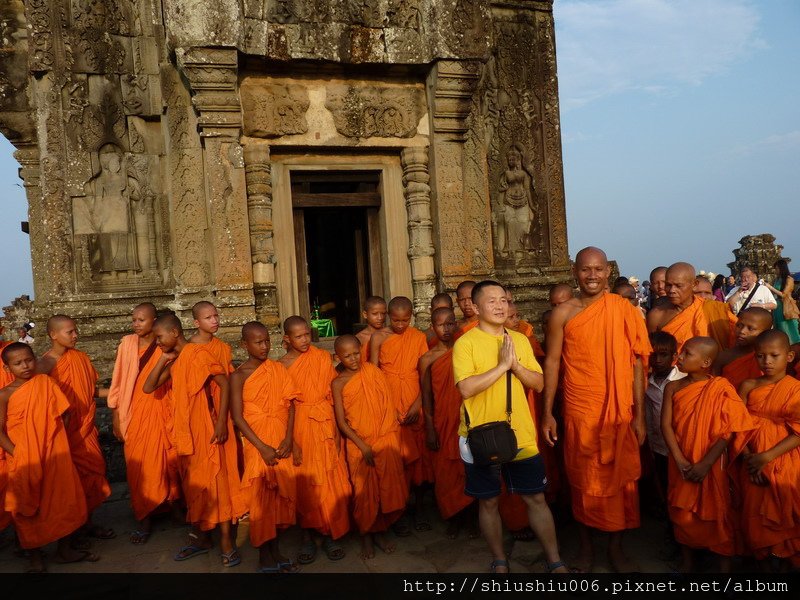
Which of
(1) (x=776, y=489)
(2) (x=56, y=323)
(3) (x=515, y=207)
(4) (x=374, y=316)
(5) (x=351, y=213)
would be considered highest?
(5) (x=351, y=213)

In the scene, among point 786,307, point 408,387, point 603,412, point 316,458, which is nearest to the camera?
point 603,412

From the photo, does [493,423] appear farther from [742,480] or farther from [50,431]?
[50,431]

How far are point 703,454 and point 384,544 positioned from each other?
2.22 meters

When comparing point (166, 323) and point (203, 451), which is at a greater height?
point (166, 323)

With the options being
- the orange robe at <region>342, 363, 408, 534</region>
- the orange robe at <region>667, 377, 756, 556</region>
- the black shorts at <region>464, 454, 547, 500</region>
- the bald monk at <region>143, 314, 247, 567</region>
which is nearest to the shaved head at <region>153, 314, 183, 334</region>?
the bald monk at <region>143, 314, 247, 567</region>

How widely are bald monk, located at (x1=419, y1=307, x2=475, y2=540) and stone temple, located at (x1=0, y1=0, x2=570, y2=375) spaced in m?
2.51

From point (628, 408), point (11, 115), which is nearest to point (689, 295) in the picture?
point (628, 408)

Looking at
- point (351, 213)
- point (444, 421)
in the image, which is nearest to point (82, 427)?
point (444, 421)

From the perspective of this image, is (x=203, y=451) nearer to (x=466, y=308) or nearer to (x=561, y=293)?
(x=466, y=308)

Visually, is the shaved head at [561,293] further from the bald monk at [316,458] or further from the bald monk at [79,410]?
the bald monk at [79,410]

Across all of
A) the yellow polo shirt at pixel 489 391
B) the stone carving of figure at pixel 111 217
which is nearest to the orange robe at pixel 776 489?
the yellow polo shirt at pixel 489 391

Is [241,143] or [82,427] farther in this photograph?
[241,143]

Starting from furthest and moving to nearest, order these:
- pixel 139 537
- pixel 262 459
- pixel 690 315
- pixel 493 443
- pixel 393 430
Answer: pixel 139 537 → pixel 690 315 → pixel 393 430 → pixel 262 459 → pixel 493 443

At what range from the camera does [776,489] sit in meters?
3.76
